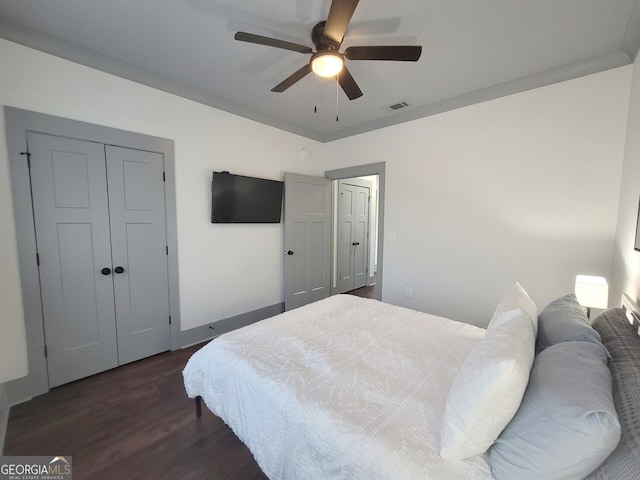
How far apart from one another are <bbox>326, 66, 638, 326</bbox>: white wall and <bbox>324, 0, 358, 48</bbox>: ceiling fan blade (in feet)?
6.05

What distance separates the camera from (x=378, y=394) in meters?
1.16

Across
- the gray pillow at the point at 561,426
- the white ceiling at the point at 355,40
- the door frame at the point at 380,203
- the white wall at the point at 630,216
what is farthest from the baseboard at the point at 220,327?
the white wall at the point at 630,216

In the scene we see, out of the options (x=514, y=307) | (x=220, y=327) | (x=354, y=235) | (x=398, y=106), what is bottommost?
(x=220, y=327)

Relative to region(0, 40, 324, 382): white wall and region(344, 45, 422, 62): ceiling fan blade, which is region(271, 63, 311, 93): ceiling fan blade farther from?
region(0, 40, 324, 382): white wall

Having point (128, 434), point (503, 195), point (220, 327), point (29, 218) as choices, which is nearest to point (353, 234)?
point (503, 195)

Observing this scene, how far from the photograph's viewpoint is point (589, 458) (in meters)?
0.67

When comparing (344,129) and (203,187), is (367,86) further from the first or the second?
(203,187)

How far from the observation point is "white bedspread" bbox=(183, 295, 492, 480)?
35.7 inches

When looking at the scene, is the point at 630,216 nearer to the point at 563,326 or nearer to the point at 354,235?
the point at 563,326

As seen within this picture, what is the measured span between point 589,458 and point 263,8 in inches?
99.3

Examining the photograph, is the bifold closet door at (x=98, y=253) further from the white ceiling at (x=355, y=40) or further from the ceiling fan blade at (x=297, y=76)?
the ceiling fan blade at (x=297, y=76)

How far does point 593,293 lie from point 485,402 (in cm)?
165

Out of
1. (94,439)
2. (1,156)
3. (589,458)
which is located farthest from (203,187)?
(589,458)

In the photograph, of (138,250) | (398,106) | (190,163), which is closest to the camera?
(138,250)
